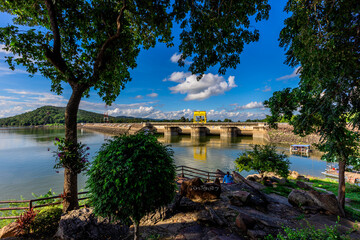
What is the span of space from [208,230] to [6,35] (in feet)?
29.5

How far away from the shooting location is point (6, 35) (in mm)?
4672

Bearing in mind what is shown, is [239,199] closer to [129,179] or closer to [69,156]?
[129,179]

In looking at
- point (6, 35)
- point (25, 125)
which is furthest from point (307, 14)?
point (25, 125)

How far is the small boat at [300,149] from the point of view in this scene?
1217 inches

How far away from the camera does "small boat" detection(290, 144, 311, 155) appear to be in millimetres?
30900

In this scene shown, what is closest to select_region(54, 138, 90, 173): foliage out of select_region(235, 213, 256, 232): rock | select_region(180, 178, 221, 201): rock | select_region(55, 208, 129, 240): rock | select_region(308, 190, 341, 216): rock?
select_region(55, 208, 129, 240): rock

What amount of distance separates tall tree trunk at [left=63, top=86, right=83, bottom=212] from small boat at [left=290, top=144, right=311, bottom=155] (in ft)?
126

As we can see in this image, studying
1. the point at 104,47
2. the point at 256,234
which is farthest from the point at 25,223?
the point at 256,234

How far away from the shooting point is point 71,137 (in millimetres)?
5777

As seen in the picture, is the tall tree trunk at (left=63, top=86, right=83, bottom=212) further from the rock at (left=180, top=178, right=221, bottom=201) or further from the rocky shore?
the rock at (left=180, top=178, right=221, bottom=201)

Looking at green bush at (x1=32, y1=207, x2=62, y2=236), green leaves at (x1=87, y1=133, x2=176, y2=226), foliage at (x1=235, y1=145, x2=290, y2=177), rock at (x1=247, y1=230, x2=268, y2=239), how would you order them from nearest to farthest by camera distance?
green leaves at (x1=87, y1=133, x2=176, y2=226)
rock at (x1=247, y1=230, x2=268, y2=239)
green bush at (x1=32, y1=207, x2=62, y2=236)
foliage at (x1=235, y1=145, x2=290, y2=177)

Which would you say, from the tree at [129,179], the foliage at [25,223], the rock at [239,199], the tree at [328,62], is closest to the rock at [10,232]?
the foliage at [25,223]

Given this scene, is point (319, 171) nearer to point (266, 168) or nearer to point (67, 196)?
point (266, 168)

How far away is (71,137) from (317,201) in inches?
427
